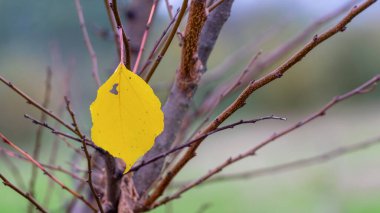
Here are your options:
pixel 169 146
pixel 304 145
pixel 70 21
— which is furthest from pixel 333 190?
pixel 169 146

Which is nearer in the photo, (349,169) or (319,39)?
(319,39)

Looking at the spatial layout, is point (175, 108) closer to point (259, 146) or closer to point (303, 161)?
point (259, 146)

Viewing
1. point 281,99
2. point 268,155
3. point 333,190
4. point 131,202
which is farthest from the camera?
point 281,99

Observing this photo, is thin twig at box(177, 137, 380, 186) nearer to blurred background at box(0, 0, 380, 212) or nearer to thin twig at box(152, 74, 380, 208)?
thin twig at box(152, 74, 380, 208)

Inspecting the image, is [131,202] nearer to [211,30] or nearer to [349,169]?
[211,30]

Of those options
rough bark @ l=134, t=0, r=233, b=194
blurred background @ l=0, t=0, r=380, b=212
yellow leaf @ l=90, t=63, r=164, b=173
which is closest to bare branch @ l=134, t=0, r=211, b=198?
rough bark @ l=134, t=0, r=233, b=194

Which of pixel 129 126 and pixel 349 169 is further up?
pixel 349 169

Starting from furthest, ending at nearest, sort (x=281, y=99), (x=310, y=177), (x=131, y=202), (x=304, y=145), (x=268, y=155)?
(x=281, y=99), (x=304, y=145), (x=268, y=155), (x=310, y=177), (x=131, y=202)
